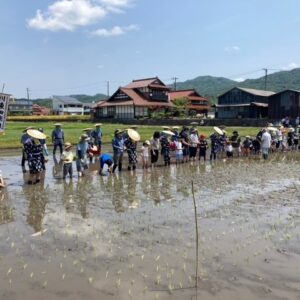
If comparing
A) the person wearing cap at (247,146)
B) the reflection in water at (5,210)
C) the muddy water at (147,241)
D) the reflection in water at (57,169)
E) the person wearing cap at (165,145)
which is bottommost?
the muddy water at (147,241)

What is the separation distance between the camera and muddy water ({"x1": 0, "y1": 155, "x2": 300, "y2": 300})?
17.5 feet

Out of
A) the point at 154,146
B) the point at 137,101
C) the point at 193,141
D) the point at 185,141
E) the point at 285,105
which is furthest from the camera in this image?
the point at 137,101

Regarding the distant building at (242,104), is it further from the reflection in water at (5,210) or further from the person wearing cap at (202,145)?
the reflection in water at (5,210)

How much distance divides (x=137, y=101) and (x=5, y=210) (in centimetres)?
5821

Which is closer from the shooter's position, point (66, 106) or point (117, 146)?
point (117, 146)

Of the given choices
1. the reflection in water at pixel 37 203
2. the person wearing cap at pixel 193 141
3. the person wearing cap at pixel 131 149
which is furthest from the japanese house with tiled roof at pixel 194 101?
Result: the reflection in water at pixel 37 203

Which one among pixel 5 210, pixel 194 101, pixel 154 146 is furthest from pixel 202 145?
pixel 194 101

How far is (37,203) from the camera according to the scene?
1002 cm

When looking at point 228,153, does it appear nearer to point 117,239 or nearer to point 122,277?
point 117,239

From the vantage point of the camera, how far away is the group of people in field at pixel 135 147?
13.2 metres

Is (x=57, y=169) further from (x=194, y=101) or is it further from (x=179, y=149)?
(x=194, y=101)

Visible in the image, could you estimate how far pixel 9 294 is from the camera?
5.13 meters

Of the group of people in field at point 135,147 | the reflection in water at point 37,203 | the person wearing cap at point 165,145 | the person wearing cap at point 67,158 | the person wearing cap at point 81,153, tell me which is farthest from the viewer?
the person wearing cap at point 165,145

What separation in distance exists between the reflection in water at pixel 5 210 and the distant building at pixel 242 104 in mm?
53006
